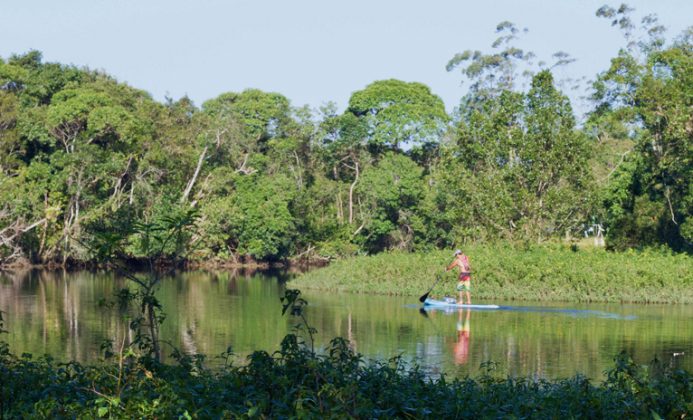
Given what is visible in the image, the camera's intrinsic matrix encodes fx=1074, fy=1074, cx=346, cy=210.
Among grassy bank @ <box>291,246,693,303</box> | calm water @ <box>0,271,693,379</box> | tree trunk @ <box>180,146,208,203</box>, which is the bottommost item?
calm water @ <box>0,271,693,379</box>

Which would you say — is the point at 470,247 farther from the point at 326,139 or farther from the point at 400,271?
the point at 326,139

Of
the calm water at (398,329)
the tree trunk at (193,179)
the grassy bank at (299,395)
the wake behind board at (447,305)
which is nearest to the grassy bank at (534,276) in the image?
the calm water at (398,329)

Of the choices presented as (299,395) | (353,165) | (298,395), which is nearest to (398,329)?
(298,395)

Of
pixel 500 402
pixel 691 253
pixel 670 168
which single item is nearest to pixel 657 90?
pixel 670 168

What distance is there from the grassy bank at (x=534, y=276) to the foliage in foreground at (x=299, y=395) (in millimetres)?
19674

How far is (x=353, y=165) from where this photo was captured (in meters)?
61.1

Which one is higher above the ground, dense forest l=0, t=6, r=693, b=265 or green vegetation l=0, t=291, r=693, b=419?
dense forest l=0, t=6, r=693, b=265

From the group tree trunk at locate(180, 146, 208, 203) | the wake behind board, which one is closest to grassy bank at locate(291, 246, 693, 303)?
the wake behind board

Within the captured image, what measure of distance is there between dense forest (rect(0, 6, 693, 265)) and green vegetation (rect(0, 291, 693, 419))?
1125 inches

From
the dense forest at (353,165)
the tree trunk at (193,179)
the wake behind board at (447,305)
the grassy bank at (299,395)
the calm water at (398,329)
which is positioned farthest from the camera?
the tree trunk at (193,179)

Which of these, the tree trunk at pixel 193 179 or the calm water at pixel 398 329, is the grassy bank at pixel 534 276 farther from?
the tree trunk at pixel 193 179

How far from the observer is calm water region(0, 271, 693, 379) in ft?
57.9

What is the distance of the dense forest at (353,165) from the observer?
38906 mm

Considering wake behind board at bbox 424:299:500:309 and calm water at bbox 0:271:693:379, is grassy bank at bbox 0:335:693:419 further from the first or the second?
wake behind board at bbox 424:299:500:309
